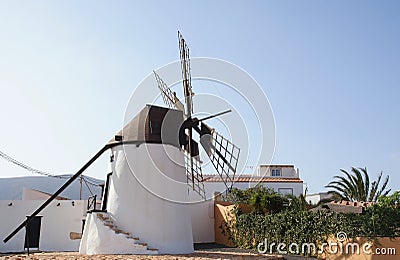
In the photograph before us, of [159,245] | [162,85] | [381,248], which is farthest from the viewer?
[162,85]

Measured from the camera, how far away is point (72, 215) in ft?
67.1

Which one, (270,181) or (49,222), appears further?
(270,181)

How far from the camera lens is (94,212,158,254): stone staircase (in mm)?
13984

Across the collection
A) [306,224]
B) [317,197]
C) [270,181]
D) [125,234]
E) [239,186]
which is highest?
[270,181]

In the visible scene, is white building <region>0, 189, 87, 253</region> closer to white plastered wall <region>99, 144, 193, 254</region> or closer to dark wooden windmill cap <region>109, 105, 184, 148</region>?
white plastered wall <region>99, 144, 193, 254</region>

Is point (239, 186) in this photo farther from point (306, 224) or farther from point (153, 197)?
point (153, 197)

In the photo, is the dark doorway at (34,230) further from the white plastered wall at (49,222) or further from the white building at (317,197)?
the white building at (317,197)

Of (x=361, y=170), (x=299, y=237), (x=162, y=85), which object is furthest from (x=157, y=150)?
(x=361, y=170)

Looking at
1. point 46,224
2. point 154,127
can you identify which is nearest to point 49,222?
point 46,224

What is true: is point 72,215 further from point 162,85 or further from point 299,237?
point 299,237

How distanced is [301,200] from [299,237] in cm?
634

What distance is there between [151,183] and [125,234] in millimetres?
1770

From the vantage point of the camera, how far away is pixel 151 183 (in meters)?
14.7

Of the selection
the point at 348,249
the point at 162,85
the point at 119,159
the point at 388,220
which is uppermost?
the point at 162,85
